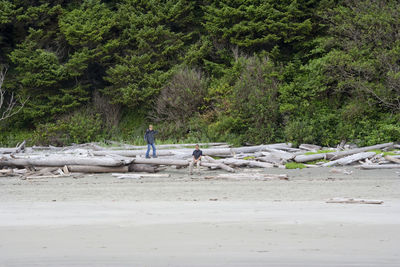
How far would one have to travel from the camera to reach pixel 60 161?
1672cm

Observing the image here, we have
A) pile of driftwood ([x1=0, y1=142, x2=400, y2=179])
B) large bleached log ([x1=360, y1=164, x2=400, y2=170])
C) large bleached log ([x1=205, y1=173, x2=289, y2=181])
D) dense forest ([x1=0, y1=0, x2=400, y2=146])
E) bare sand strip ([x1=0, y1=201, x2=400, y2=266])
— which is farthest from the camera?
dense forest ([x1=0, y1=0, x2=400, y2=146])

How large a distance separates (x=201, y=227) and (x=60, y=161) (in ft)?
36.2

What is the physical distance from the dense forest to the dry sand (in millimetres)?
11959

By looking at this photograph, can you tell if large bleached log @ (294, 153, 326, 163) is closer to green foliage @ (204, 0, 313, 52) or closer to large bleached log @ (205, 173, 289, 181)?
large bleached log @ (205, 173, 289, 181)

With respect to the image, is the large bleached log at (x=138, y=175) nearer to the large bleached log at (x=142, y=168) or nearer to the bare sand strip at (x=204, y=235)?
the large bleached log at (x=142, y=168)

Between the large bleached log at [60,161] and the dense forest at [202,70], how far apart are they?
8.67 metres

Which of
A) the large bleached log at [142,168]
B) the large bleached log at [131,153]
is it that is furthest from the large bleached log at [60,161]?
the large bleached log at [131,153]

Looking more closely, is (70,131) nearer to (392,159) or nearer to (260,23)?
(260,23)

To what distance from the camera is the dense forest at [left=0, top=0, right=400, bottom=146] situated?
22750 mm

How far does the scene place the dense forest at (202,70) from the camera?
22750 mm

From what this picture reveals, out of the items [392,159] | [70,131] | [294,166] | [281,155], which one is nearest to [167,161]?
[294,166]

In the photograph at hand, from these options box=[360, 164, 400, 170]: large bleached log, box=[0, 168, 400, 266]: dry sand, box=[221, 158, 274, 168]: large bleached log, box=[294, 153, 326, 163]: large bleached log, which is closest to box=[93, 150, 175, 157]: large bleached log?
box=[221, 158, 274, 168]: large bleached log

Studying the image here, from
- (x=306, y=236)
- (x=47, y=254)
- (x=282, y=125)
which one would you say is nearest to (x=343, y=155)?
(x=282, y=125)

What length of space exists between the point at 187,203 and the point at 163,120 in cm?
1866
